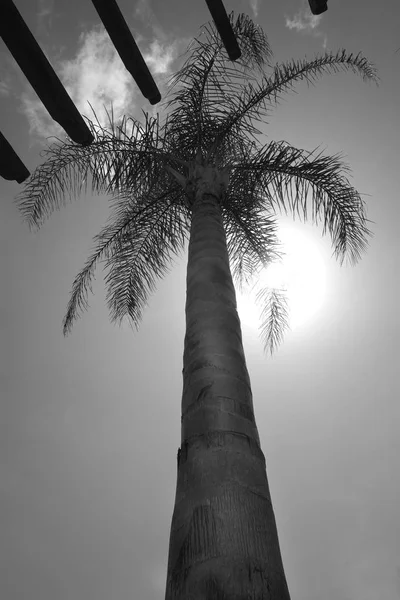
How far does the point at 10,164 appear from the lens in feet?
9.50

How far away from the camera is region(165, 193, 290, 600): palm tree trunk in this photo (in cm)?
195

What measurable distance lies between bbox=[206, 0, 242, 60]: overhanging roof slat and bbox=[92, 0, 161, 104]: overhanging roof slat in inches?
23.0

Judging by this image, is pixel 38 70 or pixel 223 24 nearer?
pixel 38 70

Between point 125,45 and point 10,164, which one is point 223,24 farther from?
point 10,164

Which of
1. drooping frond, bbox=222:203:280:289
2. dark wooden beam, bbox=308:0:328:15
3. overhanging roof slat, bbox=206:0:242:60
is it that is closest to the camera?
dark wooden beam, bbox=308:0:328:15

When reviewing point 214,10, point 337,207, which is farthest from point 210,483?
point 337,207

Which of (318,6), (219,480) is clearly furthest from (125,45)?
(219,480)

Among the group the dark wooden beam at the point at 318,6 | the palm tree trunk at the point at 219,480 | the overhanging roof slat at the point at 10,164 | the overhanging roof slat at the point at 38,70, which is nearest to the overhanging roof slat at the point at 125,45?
the overhanging roof slat at the point at 38,70

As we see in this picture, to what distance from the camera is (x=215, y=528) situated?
215 centimetres

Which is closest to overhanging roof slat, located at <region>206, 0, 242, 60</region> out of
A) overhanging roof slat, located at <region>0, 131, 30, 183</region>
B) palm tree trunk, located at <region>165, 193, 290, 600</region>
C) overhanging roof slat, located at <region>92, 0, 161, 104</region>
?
overhanging roof slat, located at <region>92, 0, 161, 104</region>

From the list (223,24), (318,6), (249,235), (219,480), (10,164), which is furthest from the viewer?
(249,235)

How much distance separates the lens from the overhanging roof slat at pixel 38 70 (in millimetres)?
2199

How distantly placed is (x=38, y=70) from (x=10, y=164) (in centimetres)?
71

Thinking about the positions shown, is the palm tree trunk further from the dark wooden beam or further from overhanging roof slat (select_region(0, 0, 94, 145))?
the dark wooden beam
